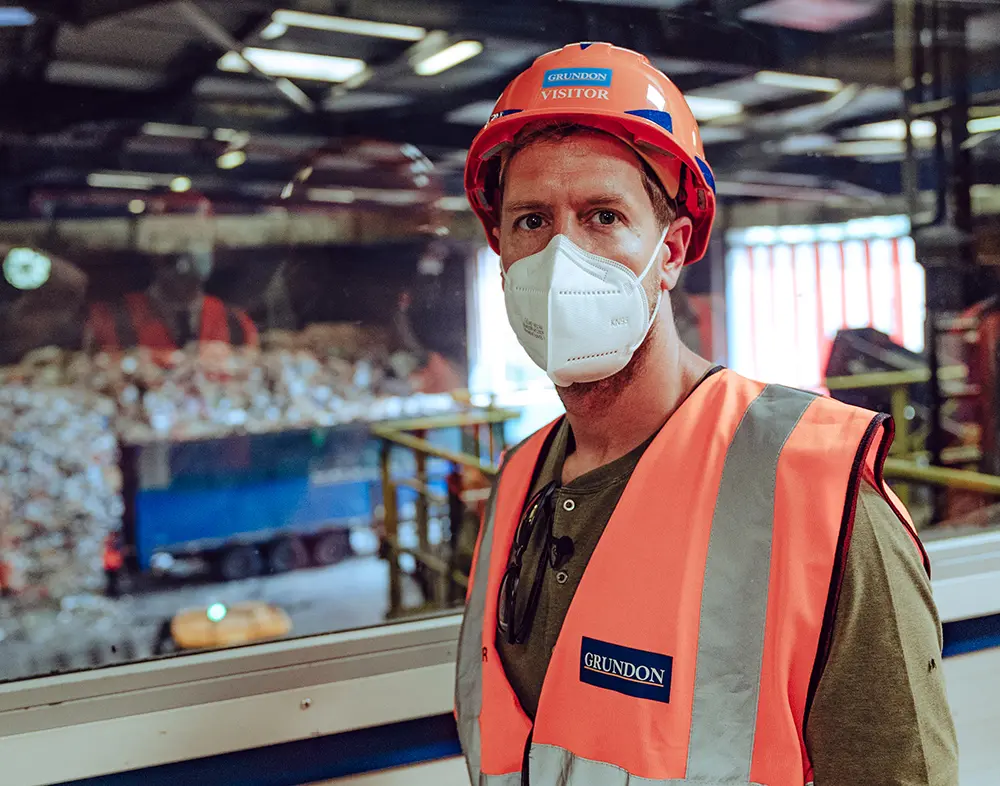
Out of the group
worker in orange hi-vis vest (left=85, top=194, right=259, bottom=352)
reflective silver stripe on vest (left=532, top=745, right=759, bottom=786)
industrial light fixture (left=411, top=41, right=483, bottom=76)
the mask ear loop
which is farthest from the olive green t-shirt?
worker in orange hi-vis vest (left=85, top=194, right=259, bottom=352)

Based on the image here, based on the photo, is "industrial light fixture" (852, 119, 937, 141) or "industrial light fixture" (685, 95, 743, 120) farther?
→ "industrial light fixture" (685, 95, 743, 120)


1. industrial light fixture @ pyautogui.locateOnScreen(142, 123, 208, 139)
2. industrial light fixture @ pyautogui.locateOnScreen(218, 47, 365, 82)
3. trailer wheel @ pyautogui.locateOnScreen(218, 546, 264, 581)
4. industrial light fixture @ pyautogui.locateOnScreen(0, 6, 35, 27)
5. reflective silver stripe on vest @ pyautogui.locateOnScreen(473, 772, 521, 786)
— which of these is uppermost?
industrial light fixture @ pyautogui.locateOnScreen(0, 6, 35, 27)

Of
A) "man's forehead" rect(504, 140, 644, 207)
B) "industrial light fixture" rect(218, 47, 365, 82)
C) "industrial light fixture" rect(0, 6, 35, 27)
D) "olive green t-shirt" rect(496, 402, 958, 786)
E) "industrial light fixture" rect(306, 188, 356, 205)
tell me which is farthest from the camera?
"industrial light fixture" rect(306, 188, 356, 205)

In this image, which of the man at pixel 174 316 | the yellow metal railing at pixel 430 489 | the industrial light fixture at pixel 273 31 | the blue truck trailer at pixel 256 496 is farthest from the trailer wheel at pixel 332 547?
the industrial light fixture at pixel 273 31

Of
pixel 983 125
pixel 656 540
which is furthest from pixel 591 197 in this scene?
pixel 983 125

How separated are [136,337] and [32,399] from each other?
46cm

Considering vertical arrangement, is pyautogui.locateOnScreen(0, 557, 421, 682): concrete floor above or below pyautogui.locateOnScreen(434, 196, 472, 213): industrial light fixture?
below

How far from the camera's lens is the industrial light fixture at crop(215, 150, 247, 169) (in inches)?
147

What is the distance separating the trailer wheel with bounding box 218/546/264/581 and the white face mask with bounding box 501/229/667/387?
2.57 metres

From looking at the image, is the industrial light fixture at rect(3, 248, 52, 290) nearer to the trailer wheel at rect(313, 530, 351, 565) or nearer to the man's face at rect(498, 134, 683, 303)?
the trailer wheel at rect(313, 530, 351, 565)

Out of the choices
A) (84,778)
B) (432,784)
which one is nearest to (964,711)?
(432,784)

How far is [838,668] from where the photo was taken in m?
0.90

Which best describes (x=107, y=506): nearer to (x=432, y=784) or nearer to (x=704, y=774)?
(x=432, y=784)

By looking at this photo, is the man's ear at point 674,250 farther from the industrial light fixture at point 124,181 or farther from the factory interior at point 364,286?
the industrial light fixture at point 124,181
